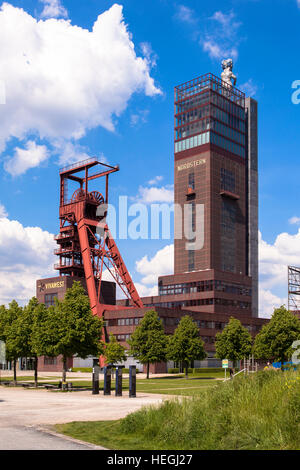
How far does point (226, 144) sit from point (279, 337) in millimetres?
95850

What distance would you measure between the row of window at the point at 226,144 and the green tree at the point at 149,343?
279 feet

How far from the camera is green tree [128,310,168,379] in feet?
216

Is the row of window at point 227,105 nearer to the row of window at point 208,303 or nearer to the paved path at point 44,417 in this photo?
the row of window at point 208,303

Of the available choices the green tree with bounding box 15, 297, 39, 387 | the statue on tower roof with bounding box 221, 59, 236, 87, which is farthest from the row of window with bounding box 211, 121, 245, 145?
the green tree with bounding box 15, 297, 39, 387

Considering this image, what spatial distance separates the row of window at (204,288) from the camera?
12294 cm

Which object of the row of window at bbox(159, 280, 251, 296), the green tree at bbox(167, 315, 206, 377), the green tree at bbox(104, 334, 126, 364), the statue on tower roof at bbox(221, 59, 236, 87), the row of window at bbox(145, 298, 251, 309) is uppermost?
the statue on tower roof at bbox(221, 59, 236, 87)

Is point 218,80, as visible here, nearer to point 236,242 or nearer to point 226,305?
point 236,242

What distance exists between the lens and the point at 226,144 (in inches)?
5891

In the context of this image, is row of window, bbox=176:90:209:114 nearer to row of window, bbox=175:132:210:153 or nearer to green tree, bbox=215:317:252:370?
row of window, bbox=175:132:210:153

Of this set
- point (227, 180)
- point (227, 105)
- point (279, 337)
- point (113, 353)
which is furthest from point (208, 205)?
point (279, 337)

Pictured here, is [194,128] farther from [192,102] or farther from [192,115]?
[192,102]

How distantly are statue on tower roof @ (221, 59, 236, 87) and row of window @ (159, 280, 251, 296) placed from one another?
7915 cm

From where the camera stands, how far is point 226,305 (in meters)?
123
